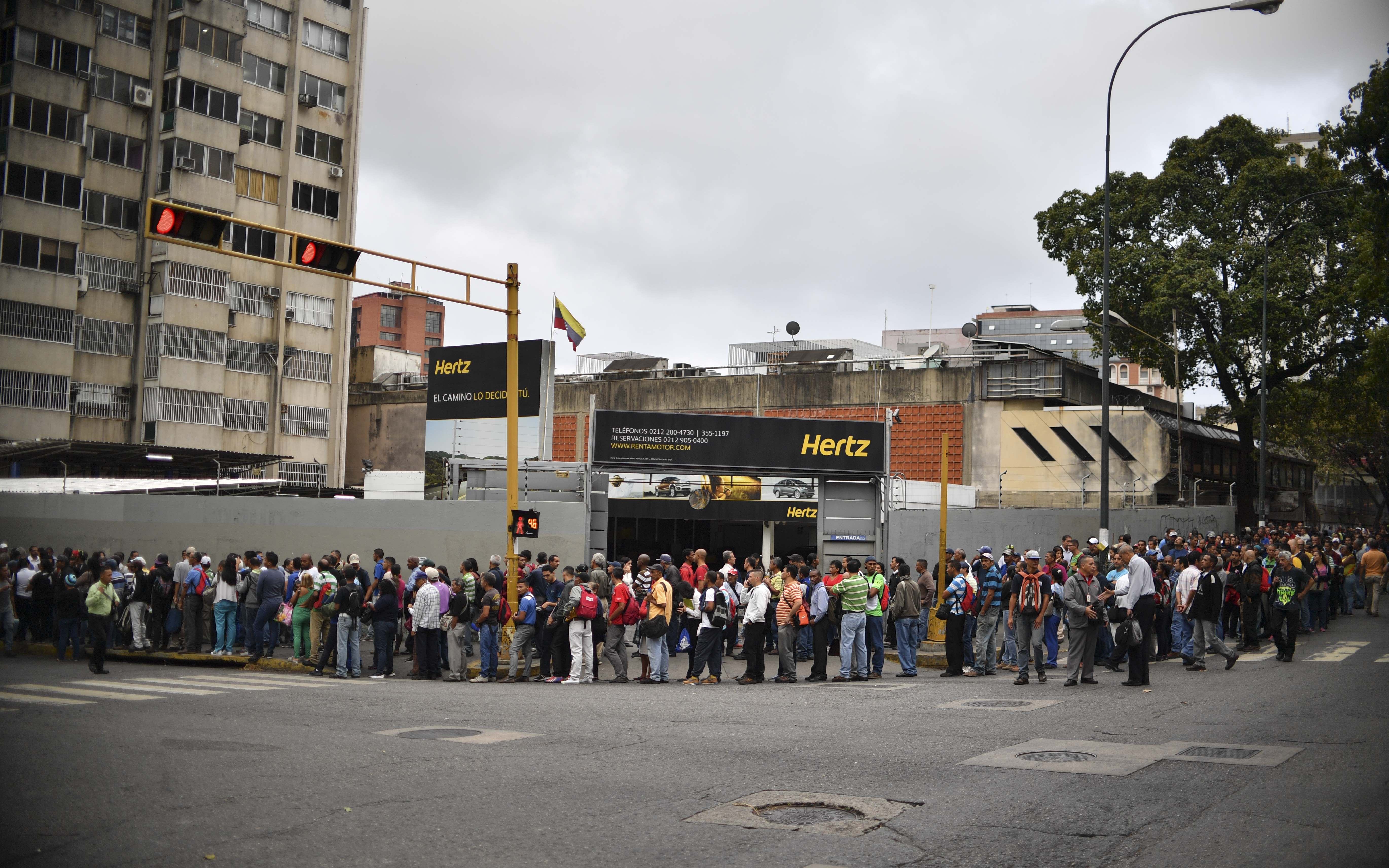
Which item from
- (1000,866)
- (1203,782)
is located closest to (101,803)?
(1000,866)

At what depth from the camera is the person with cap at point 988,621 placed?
16.7m

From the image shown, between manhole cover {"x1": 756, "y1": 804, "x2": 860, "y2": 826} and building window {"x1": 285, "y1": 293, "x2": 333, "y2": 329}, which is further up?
building window {"x1": 285, "y1": 293, "x2": 333, "y2": 329}

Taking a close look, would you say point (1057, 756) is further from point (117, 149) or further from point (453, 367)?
point (117, 149)

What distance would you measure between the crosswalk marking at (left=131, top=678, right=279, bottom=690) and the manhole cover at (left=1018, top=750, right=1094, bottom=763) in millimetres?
10282

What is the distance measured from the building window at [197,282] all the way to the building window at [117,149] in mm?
4566

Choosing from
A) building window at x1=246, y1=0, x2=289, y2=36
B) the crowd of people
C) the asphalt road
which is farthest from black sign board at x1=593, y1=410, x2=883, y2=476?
building window at x1=246, y1=0, x2=289, y2=36

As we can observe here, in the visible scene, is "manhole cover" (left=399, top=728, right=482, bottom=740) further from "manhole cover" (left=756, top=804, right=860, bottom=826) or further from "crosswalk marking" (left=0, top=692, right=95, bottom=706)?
"crosswalk marking" (left=0, top=692, right=95, bottom=706)

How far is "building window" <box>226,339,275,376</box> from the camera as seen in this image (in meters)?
50.3

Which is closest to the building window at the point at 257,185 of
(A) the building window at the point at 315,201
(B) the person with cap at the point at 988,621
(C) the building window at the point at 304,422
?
(A) the building window at the point at 315,201

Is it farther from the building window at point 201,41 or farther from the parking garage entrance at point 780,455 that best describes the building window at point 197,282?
the parking garage entrance at point 780,455

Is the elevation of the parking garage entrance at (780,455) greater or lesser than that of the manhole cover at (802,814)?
greater

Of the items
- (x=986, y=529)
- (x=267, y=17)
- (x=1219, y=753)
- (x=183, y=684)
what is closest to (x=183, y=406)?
(x=267, y=17)

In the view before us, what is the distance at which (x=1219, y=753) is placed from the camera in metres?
9.41

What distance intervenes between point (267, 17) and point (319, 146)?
238 inches
